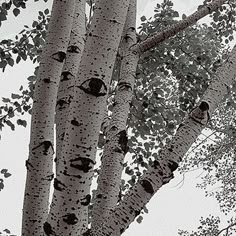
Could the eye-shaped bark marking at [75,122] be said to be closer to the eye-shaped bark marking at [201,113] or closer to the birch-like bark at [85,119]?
the birch-like bark at [85,119]

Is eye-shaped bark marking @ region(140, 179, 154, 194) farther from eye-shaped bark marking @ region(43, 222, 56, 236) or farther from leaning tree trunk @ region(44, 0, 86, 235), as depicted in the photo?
leaning tree trunk @ region(44, 0, 86, 235)

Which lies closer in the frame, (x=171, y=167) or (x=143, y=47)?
(x=171, y=167)

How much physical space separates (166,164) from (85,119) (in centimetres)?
61

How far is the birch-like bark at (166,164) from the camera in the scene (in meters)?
1.76

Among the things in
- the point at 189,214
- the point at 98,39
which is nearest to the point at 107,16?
the point at 98,39

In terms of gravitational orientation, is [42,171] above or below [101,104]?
above

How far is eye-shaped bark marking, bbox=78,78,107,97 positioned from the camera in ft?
4.89

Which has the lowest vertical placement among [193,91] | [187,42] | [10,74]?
[193,91]

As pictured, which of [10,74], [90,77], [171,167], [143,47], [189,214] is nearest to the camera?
[90,77]

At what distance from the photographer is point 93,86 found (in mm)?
1488

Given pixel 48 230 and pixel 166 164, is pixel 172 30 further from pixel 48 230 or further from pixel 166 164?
pixel 48 230

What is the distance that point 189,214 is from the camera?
21.6 meters

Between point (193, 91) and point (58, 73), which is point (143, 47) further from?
point (193, 91)

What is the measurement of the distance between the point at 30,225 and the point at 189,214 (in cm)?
2046
